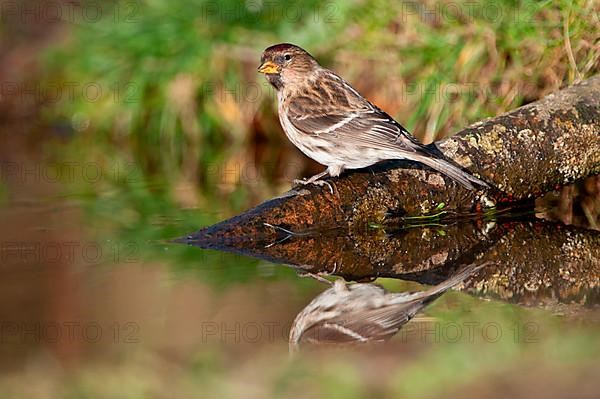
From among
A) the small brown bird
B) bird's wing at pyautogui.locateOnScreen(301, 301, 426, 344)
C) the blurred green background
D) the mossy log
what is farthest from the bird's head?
bird's wing at pyautogui.locateOnScreen(301, 301, 426, 344)

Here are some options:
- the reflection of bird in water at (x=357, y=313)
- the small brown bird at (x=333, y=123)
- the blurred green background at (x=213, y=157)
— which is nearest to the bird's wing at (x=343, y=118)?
the small brown bird at (x=333, y=123)

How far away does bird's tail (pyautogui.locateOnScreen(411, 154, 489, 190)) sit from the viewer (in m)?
5.68

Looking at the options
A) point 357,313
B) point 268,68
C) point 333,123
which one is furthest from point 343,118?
point 357,313

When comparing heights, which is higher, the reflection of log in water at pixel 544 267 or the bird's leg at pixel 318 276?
the reflection of log in water at pixel 544 267

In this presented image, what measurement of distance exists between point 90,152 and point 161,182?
2.28 meters

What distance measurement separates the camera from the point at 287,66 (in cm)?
654

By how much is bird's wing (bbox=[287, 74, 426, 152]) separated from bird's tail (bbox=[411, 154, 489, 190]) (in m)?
0.06

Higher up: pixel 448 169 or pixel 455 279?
pixel 448 169

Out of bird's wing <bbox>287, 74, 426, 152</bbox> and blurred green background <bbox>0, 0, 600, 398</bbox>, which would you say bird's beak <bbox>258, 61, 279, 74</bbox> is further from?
blurred green background <bbox>0, 0, 600, 398</bbox>

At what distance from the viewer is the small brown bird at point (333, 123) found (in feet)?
18.9

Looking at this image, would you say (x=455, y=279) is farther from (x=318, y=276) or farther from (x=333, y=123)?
(x=333, y=123)

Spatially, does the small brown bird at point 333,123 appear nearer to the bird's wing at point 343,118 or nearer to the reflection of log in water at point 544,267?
the bird's wing at point 343,118

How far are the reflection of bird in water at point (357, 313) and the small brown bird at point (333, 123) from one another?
100cm

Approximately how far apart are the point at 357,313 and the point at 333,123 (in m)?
1.84
